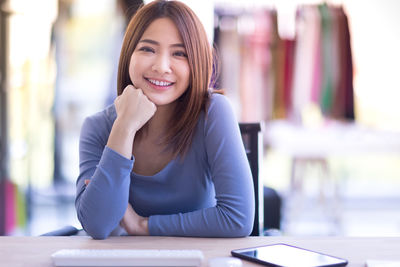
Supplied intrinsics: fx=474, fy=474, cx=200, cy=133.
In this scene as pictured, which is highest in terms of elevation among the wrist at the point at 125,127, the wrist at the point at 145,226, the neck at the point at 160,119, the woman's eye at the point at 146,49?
the woman's eye at the point at 146,49

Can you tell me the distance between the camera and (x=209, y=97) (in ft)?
4.50

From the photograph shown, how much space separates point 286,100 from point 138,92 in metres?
2.06

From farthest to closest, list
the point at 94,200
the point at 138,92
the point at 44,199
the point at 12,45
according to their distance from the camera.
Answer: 1. the point at 44,199
2. the point at 12,45
3. the point at 138,92
4. the point at 94,200

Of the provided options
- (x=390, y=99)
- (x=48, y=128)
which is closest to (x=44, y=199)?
(x=48, y=128)

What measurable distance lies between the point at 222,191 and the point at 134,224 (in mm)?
231

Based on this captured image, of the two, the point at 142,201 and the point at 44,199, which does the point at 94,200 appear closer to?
the point at 142,201

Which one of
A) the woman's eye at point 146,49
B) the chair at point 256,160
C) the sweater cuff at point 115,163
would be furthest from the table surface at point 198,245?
the woman's eye at point 146,49

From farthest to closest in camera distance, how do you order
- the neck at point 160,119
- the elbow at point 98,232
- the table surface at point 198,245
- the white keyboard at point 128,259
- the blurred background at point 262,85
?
the blurred background at point 262,85, the neck at point 160,119, the elbow at point 98,232, the table surface at point 198,245, the white keyboard at point 128,259

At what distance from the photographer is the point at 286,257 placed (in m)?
0.86

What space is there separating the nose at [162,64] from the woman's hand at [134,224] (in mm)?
389

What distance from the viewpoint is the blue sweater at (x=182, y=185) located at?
1095 mm

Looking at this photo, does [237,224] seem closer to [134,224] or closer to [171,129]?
[134,224]

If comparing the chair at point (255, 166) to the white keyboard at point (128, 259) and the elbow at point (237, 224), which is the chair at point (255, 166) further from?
the white keyboard at point (128, 259)

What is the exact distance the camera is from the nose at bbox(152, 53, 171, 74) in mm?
1269
